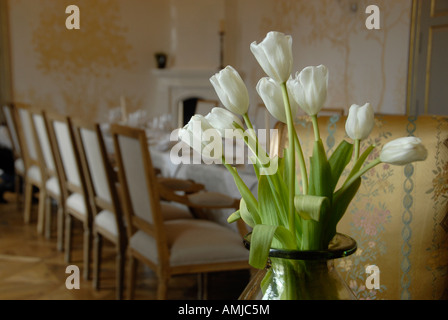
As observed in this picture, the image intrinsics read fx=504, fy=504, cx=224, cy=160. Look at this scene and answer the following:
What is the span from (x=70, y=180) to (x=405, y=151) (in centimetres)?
264

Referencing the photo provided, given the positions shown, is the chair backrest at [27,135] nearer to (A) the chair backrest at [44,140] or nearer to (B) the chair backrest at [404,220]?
(A) the chair backrest at [44,140]

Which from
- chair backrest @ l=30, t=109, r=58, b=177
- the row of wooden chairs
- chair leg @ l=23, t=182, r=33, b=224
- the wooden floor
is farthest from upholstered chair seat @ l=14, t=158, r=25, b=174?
the row of wooden chairs

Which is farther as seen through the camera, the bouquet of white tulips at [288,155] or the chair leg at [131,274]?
the chair leg at [131,274]

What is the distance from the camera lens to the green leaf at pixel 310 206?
48cm

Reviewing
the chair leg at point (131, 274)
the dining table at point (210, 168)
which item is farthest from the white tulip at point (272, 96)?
the chair leg at point (131, 274)

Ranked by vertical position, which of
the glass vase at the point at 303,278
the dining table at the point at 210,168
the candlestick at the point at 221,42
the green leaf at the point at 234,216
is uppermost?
the candlestick at the point at 221,42

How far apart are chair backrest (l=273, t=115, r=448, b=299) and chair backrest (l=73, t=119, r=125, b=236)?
4.56ft

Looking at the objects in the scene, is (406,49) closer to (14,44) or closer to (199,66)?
(199,66)

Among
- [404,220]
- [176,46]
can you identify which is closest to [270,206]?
[404,220]

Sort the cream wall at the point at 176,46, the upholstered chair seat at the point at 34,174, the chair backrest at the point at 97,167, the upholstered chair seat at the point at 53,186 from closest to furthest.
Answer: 1. the chair backrest at the point at 97,167
2. the upholstered chair seat at the point at 53,186
3. the upholstered chair seat at the point at 34,174
4. the cream wall at the point at 176,46

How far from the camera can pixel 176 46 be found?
6137 millimetres

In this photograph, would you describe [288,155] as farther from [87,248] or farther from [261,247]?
[87,248]
